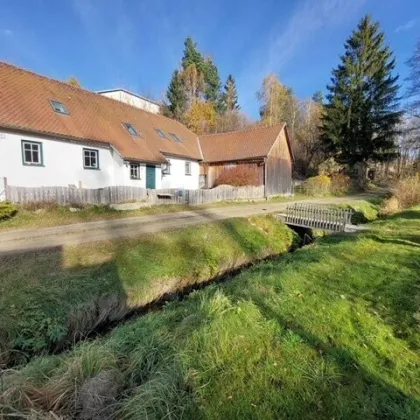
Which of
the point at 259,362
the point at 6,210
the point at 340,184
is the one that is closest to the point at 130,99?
the point at 340,184

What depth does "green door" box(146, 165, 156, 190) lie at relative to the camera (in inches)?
765

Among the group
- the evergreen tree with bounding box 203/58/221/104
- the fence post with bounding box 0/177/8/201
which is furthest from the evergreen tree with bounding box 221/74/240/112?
the fence post with bounding box 0/177/8/201

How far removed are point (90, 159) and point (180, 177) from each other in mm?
8606

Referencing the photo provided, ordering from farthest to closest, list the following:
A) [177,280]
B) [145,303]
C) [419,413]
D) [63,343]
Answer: [177,280], [145,303], [63,343], [419,413]

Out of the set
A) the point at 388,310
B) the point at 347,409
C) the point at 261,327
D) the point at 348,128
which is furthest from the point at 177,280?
the point at 348,128

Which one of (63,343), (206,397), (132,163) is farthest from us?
(132,163)

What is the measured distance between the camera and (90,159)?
16.2m

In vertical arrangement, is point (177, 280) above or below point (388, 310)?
below

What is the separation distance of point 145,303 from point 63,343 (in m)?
1.99

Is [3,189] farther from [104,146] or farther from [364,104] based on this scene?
[364,104]

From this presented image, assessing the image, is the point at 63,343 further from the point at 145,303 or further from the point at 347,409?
the point at 347,409

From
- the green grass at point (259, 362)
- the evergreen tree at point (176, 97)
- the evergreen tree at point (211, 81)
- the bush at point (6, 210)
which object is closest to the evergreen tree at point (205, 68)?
the evergreen tree at point (211, 81)

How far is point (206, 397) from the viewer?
2.87 meters

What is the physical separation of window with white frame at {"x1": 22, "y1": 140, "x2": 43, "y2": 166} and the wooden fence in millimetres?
2177
